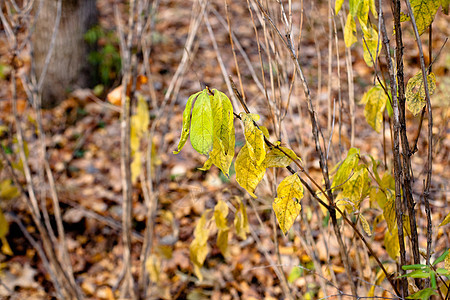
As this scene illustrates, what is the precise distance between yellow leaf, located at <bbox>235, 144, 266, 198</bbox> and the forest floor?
1.77 ft

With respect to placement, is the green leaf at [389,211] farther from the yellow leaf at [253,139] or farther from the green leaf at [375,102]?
the yellow leaf at [253,139]

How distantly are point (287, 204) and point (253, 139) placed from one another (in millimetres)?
166

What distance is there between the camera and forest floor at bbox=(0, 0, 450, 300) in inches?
63.4

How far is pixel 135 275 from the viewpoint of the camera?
208cm

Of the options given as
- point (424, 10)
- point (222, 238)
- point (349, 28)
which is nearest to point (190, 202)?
point (222, 238)

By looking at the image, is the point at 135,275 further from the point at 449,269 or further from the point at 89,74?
the point at 89,74

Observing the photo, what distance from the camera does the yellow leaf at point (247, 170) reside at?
2.20ft

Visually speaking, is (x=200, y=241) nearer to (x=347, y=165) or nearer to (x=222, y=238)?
(x=222, y=238)

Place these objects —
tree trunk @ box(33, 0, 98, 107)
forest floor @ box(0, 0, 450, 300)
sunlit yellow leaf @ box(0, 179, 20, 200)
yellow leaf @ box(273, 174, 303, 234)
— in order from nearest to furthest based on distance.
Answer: yellow leaf @ box(273, 174, 303, 234) < forest floor @ box(0, 0, 450, 300) < sunlit yellow leaf @ box(0, 179, 20, 200) < tree trunk @ box(33, 0, 98, 107)

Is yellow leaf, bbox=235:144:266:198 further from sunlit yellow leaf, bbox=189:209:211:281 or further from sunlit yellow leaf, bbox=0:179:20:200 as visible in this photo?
sunlit yellow leaf, bbox=0:179:20:200

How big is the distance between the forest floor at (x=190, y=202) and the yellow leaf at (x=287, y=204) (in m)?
0.47

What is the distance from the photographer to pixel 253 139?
24.7 inches

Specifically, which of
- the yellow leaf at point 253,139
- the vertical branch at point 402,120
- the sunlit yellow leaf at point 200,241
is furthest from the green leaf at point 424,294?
the sunlit yellow leaf at point 200,241

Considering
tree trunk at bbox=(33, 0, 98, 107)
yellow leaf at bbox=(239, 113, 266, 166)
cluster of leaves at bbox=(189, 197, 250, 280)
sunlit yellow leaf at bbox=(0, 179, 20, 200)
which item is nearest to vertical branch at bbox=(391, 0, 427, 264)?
yellow leaf at bbox=(239, 113, 266, 166)
